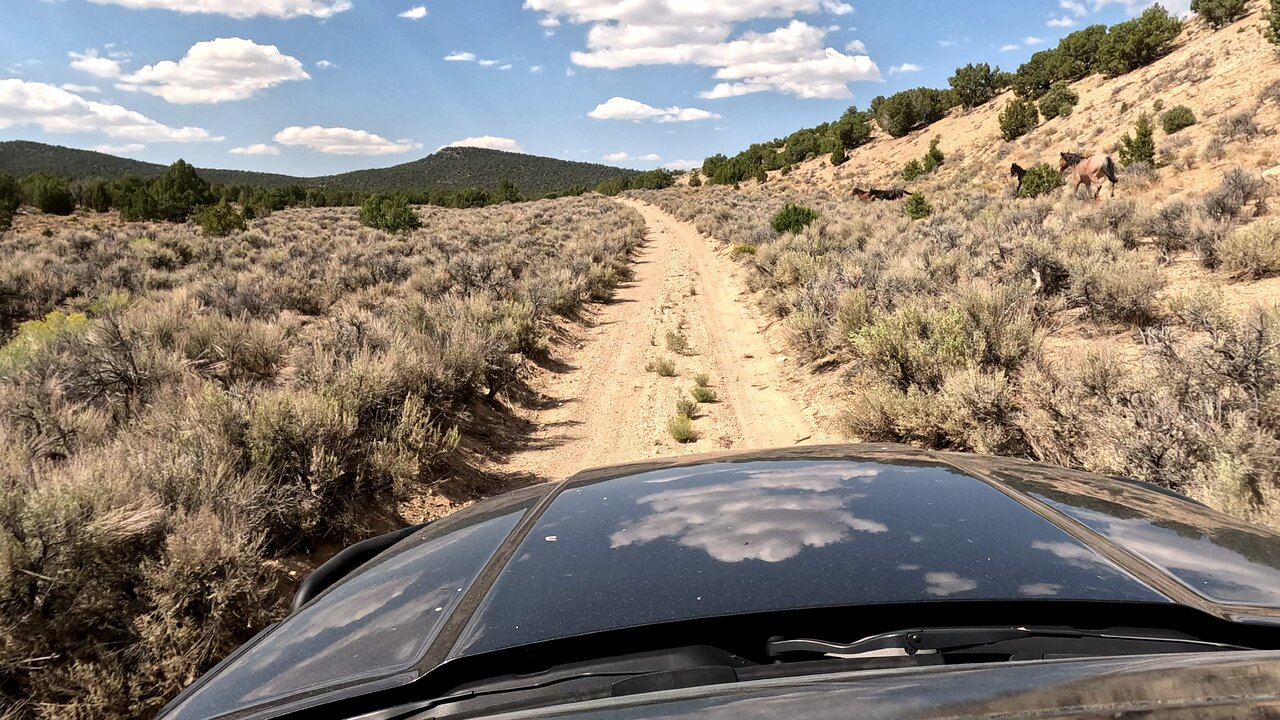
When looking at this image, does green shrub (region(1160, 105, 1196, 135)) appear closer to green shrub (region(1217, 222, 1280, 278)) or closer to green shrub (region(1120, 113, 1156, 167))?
green shrub (region(1120, 113, 1156, 167))

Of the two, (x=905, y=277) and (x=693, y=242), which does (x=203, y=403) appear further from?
(x=693, y=242)

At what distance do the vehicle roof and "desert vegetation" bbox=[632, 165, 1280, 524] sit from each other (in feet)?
8.22

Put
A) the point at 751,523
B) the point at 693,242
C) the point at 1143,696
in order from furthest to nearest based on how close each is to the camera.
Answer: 1. the point at 693,242
2. the point at 751,523
3. the point at 1143,696

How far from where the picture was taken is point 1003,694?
106 cm

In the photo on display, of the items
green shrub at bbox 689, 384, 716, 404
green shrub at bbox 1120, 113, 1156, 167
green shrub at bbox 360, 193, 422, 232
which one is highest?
green shrub at bbox 1120, 113, 1156, 167

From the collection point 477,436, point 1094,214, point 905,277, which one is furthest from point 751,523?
point 1094,214

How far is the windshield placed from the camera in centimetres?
145

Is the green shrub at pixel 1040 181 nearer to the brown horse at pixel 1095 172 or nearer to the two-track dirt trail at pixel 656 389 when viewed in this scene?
the brown horse at pixel 1095 172

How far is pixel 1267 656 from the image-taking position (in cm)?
114

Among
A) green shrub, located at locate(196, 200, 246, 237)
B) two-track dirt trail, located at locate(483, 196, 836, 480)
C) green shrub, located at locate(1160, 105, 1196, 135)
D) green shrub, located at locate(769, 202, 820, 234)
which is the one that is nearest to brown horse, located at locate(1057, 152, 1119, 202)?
green shrub, located at locate(769, 202, 820, 234)

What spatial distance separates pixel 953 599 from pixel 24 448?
19.2 ft

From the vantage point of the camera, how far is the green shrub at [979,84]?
54.7m

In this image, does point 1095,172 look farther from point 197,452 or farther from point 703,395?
point 197,452

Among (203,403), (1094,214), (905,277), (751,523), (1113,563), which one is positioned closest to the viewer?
(1113,563)
